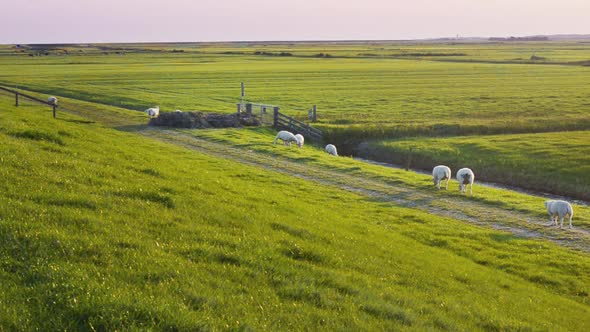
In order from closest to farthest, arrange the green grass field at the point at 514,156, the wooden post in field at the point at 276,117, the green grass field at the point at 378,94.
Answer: the green grass field at the point at 514,156, the wooden post in field at the point at 276,117, the green grass field at the point at 378,94

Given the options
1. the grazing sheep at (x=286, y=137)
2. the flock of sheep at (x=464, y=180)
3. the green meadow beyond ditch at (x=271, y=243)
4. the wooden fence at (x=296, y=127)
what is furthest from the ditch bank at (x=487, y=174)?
the grazing sheep at (x=286, y=137)

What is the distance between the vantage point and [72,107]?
52.6 meters

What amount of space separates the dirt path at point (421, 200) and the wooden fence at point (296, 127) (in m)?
11.2

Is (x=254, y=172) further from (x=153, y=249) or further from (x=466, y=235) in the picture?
(x=153, y=249)

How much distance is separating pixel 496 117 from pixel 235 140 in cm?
2996

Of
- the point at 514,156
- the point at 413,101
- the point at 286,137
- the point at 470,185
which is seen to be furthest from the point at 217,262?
the point at 413,101

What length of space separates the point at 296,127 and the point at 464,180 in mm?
21643

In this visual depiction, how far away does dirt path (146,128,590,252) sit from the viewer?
20.6 m

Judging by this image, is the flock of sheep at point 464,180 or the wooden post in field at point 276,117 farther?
the wooden post in field at point 276,117

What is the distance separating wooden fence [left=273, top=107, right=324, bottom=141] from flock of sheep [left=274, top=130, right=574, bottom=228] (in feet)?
19.4

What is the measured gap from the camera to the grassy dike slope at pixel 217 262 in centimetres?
773

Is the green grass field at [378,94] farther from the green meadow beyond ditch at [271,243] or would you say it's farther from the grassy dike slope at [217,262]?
the grassy dike slope at [217,262]

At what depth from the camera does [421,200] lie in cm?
2503

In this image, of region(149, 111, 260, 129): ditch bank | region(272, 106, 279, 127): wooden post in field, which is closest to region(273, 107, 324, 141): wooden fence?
region(272, 106, 279, 127): wooden post in field
